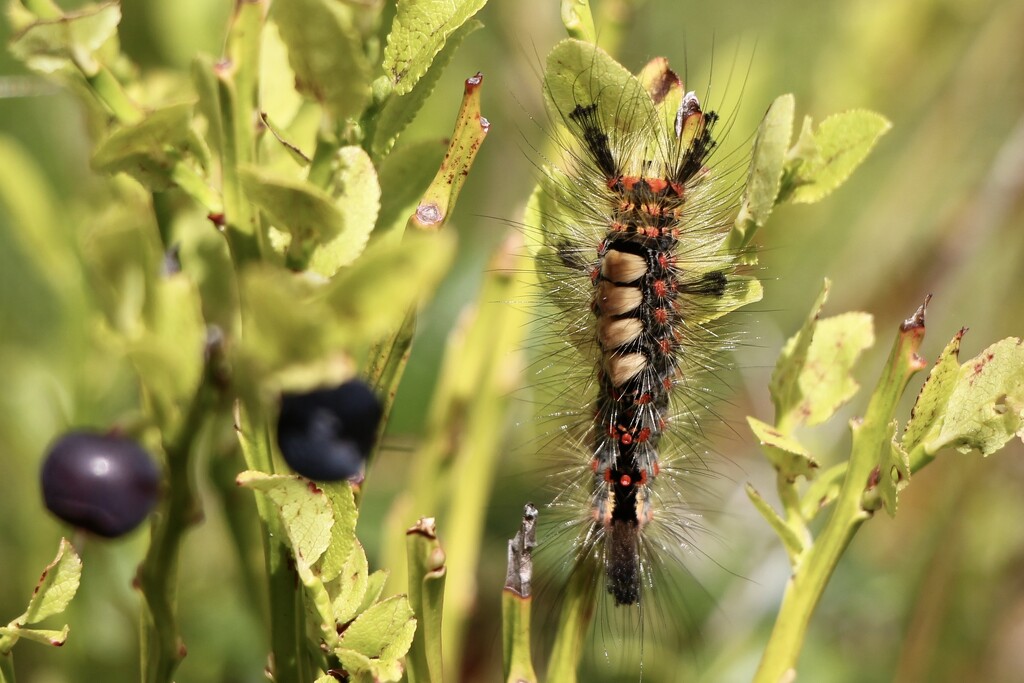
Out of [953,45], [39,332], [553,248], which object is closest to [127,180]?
[553,248]

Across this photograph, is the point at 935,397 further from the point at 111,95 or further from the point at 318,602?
the point at 111,95

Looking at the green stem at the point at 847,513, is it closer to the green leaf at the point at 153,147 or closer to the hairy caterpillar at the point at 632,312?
the hairy caterpillar at the point at 632,312

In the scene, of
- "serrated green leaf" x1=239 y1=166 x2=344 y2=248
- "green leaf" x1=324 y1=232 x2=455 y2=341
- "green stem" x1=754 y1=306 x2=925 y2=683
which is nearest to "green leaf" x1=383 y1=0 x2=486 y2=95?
"serrated green leaf" x1=239 y1=166 x2=344 y2=248

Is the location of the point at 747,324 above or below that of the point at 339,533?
above

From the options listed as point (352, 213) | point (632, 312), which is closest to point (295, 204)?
point (352, 213)

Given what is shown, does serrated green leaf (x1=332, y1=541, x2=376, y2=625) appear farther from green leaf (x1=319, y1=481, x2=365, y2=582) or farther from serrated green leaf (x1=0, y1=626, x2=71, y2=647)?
serrated green leaf (x1=0, y1=626, x2=71, y2=647)

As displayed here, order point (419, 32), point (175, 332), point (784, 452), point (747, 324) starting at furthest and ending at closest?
point (747, 324) → point (784, 452) → point (419, 32) → point (175, 332)
